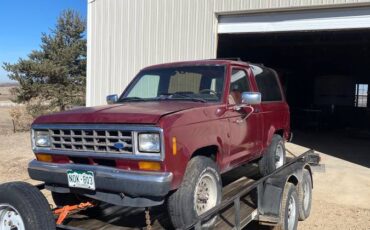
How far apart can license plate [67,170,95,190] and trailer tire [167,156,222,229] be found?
2.43 feet

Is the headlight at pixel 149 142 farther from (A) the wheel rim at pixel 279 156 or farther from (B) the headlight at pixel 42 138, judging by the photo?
(A) the wheel rim at pixel 279 156

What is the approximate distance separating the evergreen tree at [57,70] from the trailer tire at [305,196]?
70.9ft

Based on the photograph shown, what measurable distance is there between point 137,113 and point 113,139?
33 cm

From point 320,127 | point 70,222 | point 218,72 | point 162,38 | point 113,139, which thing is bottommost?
point 320,127

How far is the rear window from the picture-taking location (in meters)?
6.40

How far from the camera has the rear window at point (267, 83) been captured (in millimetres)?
6402

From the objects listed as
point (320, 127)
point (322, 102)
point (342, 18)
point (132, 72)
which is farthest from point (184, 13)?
point (322, 102)

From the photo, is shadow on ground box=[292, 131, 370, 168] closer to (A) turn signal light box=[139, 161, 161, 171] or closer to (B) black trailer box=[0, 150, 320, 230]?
(B) black trailer box=[0, 150, 320, 230]

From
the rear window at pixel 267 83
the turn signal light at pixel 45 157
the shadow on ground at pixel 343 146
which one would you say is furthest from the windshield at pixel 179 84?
the shadow on ground at pixel 343 146

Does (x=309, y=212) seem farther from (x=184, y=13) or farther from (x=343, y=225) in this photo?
(x=184, y=13)

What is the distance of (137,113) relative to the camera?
4023 millimetres

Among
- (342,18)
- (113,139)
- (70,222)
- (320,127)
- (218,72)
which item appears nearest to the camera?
(113,139)

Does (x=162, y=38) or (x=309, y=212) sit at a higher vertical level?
(x=162, y=38)

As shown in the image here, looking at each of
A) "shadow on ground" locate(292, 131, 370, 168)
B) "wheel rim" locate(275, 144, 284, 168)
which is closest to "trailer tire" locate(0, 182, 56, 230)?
"wheel rim" locate(275, 144, 284, 168)
